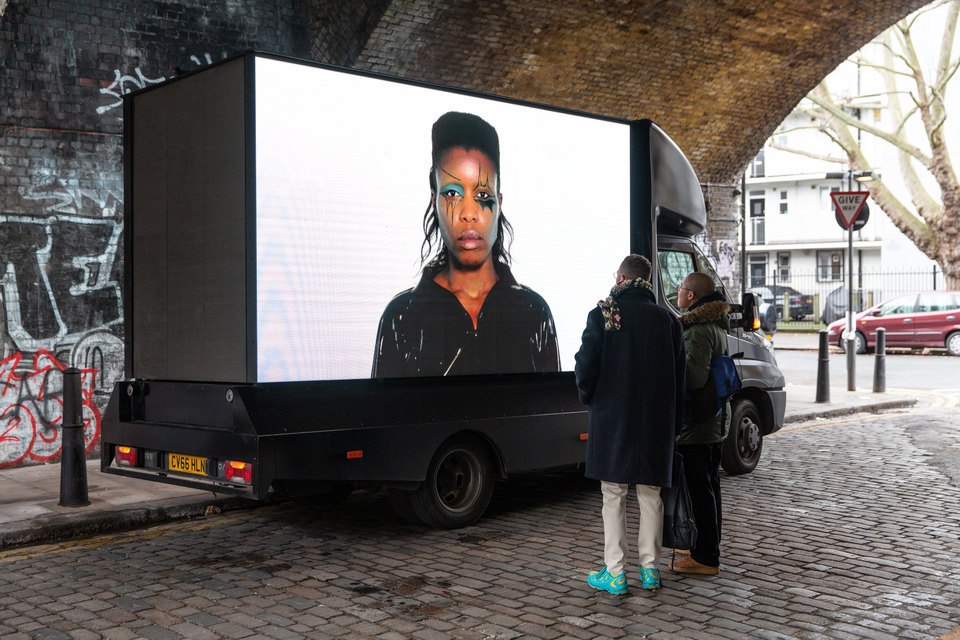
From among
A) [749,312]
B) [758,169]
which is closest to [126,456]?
[749,312]

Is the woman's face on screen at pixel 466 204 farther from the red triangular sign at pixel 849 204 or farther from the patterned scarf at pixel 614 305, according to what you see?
the red triangular sign at pixel 849 204

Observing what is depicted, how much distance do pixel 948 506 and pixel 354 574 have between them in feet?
15.4

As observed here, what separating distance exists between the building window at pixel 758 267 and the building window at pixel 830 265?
2.94 m

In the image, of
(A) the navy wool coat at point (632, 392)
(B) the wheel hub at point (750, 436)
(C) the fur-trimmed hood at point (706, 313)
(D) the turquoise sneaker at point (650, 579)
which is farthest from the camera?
(B) the wheel hub at point (750, 436)

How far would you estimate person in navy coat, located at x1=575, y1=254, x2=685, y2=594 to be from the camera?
16.6 ft

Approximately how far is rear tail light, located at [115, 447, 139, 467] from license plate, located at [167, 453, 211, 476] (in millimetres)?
402

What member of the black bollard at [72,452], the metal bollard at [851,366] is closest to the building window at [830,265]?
the metal bollard at [851,366]

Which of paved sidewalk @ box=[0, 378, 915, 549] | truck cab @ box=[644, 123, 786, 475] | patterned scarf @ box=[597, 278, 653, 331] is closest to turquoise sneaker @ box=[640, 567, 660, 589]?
patterned scarf @ box=[597, 278, 653, 331]

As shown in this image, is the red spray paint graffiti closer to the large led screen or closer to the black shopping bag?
the large led screen

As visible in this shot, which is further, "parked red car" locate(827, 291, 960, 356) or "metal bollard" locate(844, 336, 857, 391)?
"parked red car" locate(827, 291, 960, 356)

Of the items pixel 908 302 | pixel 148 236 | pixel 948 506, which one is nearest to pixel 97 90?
pixel 148 236

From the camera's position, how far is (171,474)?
245 inches

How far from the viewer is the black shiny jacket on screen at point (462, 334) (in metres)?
6.15

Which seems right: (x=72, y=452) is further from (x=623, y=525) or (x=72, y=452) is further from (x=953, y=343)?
(x=953, y=343)
